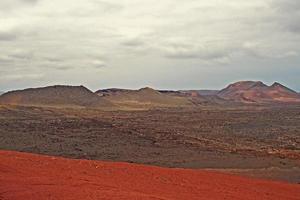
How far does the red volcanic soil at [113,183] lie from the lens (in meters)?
10.6

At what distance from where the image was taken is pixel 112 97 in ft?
398

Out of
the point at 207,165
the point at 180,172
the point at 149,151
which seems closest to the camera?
the point at 180,172

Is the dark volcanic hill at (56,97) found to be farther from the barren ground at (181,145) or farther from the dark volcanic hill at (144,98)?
the barren ground at (181,145)

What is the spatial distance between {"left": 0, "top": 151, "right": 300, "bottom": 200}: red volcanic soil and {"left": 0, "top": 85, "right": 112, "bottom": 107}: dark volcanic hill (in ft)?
266

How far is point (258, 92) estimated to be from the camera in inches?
6491

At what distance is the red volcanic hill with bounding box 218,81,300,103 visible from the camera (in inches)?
6029

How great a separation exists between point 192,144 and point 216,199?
2054 centimetres

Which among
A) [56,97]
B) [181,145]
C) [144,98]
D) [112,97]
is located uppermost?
[112,97]

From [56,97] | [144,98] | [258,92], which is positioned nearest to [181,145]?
[56,97]

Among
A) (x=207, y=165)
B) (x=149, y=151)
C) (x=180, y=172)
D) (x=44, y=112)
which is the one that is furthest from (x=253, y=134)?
(x=44, y=112)

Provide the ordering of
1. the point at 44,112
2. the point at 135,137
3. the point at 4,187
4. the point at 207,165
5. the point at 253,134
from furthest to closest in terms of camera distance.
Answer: the point at 44,112
the point at 253,134
the point at 135,137
the point at 207,165
the point at 4,187

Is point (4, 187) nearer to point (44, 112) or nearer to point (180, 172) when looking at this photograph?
point (180, 172)

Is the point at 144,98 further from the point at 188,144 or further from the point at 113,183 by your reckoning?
the point at 113,183

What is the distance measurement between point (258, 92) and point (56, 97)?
81.0 meters
